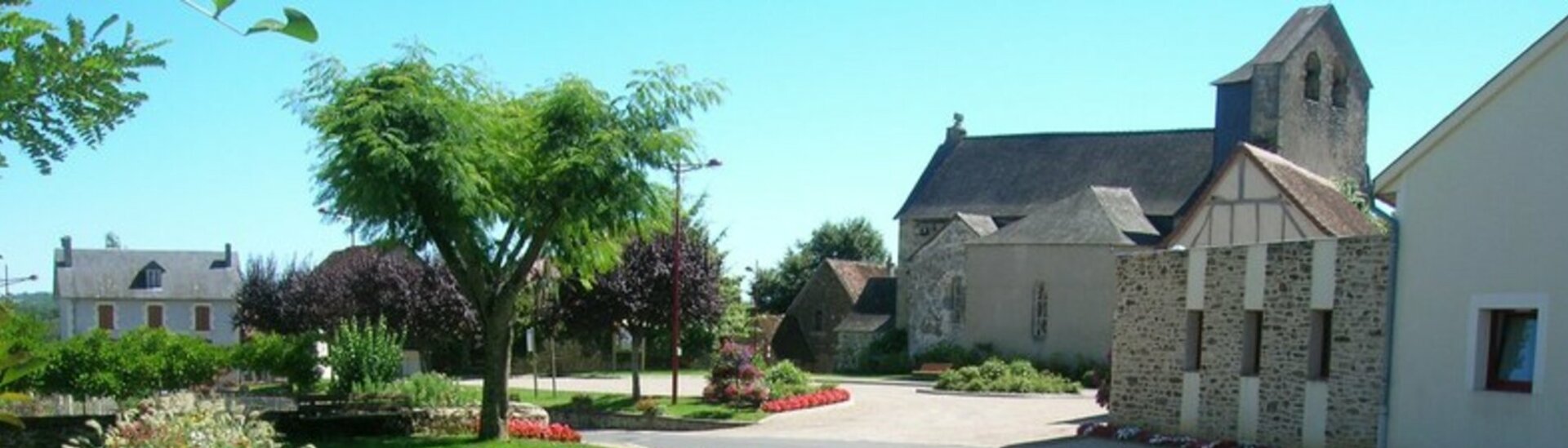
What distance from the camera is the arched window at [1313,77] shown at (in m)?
42.0

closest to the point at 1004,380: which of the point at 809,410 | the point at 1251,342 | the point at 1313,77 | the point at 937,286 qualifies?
the point at 809,410

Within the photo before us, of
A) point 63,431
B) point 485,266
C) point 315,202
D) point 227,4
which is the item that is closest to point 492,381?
point 485,266

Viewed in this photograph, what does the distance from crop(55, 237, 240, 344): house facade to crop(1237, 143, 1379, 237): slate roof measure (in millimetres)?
48148

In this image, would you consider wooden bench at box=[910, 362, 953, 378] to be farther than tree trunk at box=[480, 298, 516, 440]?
Yes

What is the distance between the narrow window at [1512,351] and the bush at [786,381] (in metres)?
15.6

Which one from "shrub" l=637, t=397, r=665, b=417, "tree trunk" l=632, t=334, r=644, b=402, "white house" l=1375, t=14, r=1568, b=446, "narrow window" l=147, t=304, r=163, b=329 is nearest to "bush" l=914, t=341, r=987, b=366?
"tree trunk" l=632, t=334, r=644, b=402

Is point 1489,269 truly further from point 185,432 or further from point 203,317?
point 203,317

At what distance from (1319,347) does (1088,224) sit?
2202 centimetres

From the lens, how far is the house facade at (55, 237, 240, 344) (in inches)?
2343

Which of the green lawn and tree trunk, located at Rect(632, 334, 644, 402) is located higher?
the green lawn

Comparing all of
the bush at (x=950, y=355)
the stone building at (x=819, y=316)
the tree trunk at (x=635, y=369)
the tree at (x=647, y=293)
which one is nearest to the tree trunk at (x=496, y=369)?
the tree trunk at (x=635, y=369)

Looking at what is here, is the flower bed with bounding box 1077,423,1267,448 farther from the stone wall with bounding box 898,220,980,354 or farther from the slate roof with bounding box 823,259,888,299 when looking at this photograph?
the slate roof with bounding box 823,259,888,299

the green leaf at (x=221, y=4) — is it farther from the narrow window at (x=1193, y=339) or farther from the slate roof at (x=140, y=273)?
the slate roof at (x=140, y=273)

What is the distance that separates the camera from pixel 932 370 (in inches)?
1583
